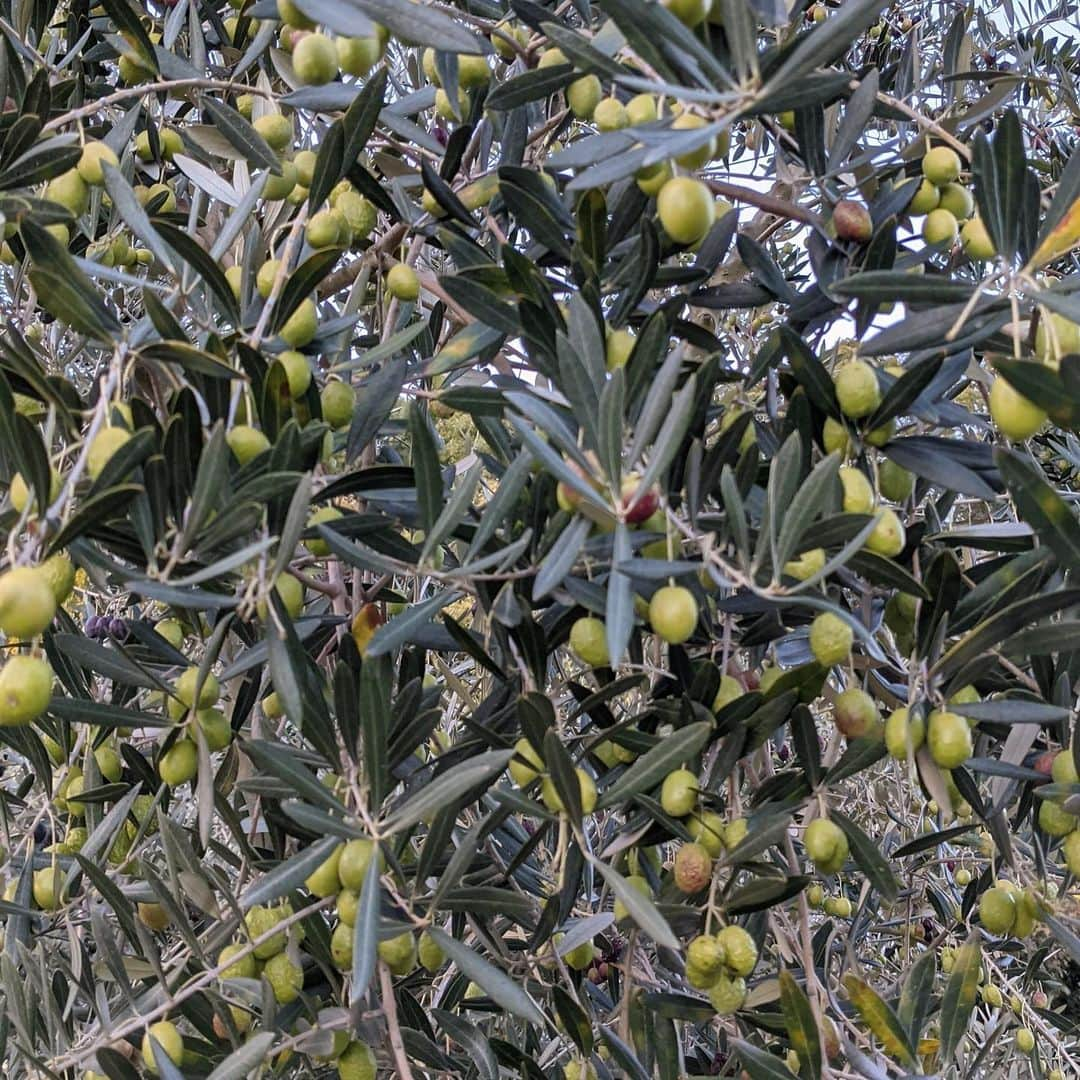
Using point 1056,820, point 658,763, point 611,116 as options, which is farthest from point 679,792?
point 611,116

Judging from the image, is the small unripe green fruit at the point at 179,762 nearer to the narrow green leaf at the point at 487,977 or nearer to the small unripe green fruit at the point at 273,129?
the narrow green leaf at the point at 487,977

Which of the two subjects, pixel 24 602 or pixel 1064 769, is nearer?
pixel 24 602

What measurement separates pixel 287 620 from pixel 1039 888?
111 centimetres

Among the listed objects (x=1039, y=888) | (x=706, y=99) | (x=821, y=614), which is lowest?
(x=1039, y=888)

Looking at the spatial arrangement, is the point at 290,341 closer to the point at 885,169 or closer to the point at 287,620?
the point at 287,620

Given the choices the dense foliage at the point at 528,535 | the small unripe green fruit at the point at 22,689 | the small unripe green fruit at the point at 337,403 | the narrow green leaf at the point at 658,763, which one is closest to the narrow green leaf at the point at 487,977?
the dense foliage at the point at 528,535

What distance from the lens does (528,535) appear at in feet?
3.73

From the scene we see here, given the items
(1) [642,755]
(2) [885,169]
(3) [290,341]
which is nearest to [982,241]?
(2) [885,169]

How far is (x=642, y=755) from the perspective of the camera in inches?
49.3

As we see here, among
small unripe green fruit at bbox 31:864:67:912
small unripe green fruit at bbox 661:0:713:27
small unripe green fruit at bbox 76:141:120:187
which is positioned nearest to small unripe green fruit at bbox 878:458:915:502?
small unripe green fruit at bbox 661:0:713:27

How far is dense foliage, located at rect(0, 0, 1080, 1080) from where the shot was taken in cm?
103

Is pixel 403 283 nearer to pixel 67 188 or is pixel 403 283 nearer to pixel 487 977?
pixel 67 188

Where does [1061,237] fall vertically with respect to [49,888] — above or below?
above

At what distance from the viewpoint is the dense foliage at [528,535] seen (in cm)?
103
